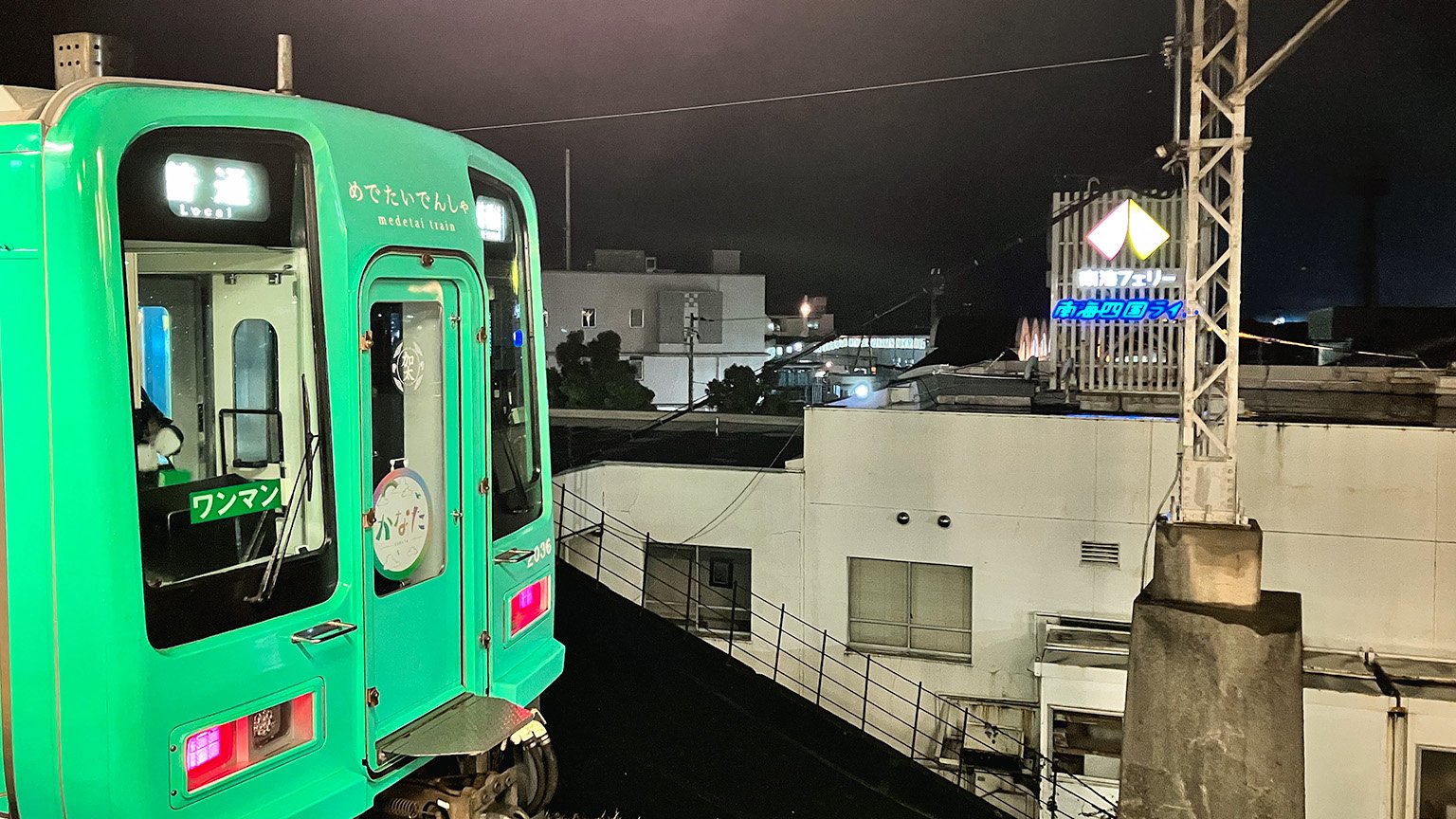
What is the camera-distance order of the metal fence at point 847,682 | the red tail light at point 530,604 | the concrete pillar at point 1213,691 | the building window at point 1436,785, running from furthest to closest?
the metal fence at point 847,682 → the building window at point 1436,785 → the concrete pillar at point 1213,691 → the red tail light at point 530,604

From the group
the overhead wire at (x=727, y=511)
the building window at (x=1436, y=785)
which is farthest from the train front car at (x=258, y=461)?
the building window at (x=1436, y=785)

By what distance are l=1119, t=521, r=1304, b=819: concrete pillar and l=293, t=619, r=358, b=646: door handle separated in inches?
196

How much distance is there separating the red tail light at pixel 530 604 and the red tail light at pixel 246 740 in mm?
1341

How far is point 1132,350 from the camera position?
14.2 metres

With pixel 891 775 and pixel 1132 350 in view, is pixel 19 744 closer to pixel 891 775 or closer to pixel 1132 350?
pixel 891 775

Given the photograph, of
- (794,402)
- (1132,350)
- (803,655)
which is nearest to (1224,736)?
(803,655)

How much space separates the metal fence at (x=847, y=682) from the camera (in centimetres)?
1213

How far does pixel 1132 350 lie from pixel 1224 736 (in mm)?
8443

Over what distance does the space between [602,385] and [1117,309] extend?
12.0 metres

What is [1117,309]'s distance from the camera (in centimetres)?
1395

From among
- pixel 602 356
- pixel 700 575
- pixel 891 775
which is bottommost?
pixel 891 775

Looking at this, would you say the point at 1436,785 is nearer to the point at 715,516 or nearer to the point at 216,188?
the point at 715,516

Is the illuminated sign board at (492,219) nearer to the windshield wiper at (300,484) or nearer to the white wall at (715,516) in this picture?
the windshield wiper at (300,484)

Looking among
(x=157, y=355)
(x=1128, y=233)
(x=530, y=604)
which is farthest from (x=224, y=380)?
(x=1128, y=233)
